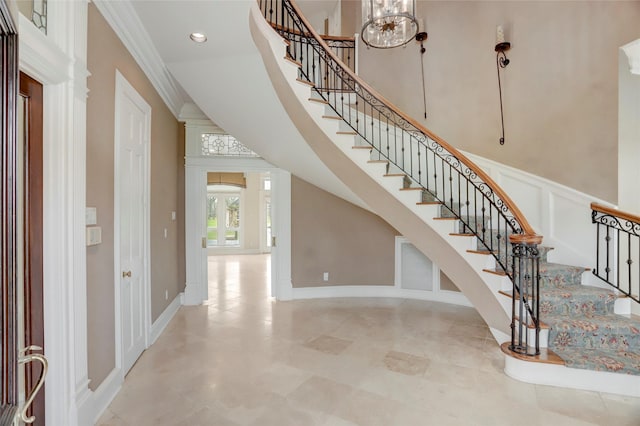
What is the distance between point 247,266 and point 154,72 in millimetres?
5739

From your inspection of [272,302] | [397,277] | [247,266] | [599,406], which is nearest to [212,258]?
[247,266]

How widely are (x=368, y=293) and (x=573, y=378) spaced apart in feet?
10.0

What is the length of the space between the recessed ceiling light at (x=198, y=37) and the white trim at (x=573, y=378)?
3826 millimetres

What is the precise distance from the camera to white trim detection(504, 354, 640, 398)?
241cm

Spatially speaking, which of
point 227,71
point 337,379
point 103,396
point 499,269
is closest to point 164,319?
point 103,396

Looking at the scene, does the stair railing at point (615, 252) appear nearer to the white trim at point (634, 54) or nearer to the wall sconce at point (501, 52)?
the white trim at point (634, 54)

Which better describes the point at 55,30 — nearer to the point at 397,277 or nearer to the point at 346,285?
the point at 346,285

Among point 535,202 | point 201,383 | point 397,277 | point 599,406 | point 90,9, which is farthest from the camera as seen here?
point 397,277

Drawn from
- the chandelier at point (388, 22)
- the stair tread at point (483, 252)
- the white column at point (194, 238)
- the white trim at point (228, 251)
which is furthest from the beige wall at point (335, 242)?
the white trim at point (228, 251)

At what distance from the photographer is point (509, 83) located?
13.5ft

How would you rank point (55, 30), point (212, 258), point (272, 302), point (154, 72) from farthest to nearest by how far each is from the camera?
1. point (212, 258)
2. point (272, 302)
3. point (154, 72)
4. point (55, 30)

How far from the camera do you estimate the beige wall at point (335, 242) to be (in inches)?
204

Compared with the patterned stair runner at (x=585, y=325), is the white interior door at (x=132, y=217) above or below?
above

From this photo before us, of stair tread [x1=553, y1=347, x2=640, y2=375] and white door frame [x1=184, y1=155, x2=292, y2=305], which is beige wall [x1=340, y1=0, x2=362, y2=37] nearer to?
white door frame [x1=184, y1=155, x2=292, y2=305]
